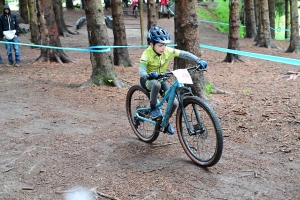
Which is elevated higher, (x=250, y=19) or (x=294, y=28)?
(x=250, y=19)

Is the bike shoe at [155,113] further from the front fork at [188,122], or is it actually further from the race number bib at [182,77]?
the race number bib at [182,77]

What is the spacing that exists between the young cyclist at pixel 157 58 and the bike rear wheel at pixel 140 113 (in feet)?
1.06

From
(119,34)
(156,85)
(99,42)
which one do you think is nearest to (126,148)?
(156,85)

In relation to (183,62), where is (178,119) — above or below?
below

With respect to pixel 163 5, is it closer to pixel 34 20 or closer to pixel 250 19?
pixel 250 19

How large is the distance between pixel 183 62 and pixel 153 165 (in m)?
3.21

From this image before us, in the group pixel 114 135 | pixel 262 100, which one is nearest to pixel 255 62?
pixel 262 100

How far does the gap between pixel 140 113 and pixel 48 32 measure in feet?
27.0

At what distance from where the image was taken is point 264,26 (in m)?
16.4

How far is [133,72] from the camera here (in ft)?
36.1

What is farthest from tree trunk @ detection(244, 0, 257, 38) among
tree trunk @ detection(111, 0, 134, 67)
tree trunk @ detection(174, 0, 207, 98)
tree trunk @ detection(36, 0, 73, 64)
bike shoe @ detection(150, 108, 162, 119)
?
bike shoe @ detection(150, 108, 162, 119)

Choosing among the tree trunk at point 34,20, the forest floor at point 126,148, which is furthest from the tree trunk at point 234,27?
the tree trunk at point 34,20

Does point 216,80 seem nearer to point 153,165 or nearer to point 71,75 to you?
point 71,75

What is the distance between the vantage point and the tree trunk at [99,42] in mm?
8328
